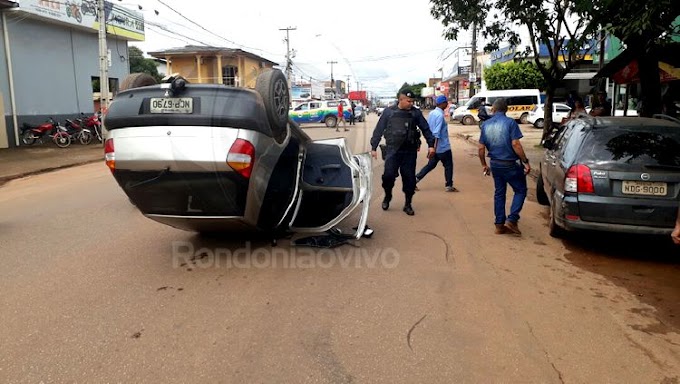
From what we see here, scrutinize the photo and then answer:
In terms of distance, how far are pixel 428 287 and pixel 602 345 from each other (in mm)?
1467

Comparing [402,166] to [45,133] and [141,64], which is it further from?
[141,64]

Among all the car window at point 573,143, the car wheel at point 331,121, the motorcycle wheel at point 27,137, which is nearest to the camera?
the car window at point 573,143

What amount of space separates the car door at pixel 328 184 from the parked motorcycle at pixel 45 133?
15795 millimetres

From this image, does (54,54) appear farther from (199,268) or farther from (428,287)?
(428,287)

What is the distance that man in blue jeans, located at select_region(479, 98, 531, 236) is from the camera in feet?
21.0

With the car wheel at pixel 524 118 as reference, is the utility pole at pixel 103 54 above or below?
above

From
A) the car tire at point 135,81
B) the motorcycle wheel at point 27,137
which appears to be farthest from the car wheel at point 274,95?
the motorcycle wheel at point 27,137

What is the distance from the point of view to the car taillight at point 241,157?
4.61 metres

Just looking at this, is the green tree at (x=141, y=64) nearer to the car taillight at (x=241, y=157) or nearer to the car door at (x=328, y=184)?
the car door at (x=328, y=184)

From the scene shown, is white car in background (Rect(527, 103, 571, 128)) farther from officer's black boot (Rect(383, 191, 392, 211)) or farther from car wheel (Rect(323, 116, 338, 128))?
officer's black boot (Rect(383, 191, 392, 211))

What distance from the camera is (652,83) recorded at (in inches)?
400

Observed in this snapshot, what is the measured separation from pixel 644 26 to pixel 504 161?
8.40 ft

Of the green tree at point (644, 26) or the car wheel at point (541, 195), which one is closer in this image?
the green tree at point (644, 26)

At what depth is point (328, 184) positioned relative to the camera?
246 inches
